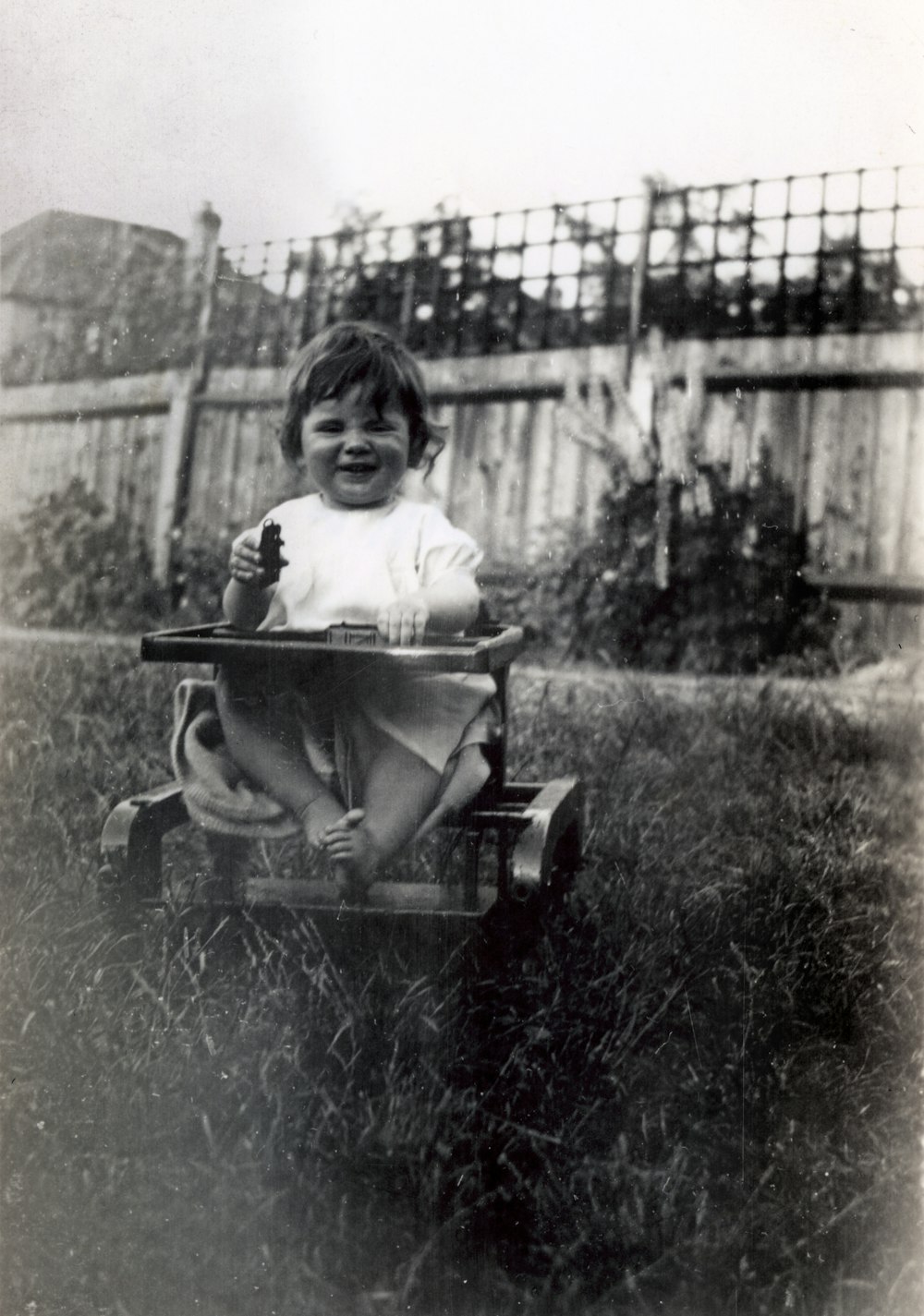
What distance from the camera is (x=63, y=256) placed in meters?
1.30

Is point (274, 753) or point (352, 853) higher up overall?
point (274, 753)

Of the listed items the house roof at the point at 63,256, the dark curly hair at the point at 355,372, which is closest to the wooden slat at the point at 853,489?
the dark curly hair at the point at 355,372

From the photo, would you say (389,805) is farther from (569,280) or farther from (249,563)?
(569,280)

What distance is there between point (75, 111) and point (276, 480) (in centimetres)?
53

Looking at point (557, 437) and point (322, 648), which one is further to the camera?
point (557, 437)

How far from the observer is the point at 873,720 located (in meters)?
1.24

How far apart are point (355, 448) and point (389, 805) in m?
0.44

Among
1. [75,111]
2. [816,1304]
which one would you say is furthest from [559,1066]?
[75,111]

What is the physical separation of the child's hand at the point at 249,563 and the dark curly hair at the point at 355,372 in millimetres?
167

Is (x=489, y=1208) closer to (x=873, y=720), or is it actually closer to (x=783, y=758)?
(x=783, y=758)

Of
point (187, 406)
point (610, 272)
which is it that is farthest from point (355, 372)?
point (610, 272)

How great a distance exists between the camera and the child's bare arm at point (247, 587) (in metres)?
1.23

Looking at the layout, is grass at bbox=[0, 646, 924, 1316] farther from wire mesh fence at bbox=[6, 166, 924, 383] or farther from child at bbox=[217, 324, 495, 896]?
wire mesh fence at bbox=[6, 166, 924, 383]

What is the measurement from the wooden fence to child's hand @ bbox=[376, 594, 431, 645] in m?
0.16
